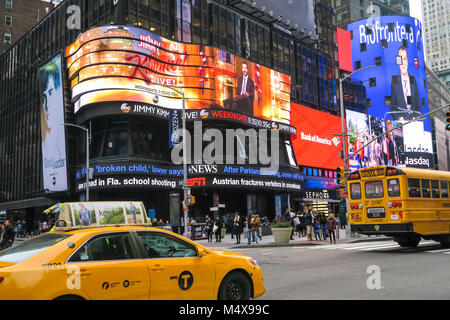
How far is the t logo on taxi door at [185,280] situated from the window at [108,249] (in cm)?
76

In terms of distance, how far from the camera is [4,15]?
72.8 m

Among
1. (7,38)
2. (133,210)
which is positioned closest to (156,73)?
(133,210)

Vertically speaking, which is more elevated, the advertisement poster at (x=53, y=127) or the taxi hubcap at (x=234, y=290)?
the advertisement poster at (x=53, y=127)

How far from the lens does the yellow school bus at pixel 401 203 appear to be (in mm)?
16438

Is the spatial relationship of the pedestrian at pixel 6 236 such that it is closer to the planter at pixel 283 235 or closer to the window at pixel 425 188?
the planter at pixel 283 235

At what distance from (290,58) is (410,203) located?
47.0 m

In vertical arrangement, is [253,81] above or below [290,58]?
below

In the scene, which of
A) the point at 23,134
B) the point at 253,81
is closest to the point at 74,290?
the point at 253,81

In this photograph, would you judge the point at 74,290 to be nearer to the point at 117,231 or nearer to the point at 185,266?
the point at 117,231

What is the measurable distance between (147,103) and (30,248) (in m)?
34.3

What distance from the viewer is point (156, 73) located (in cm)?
4053

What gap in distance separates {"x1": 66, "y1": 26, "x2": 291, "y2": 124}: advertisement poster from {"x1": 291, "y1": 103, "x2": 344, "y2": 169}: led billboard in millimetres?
10641

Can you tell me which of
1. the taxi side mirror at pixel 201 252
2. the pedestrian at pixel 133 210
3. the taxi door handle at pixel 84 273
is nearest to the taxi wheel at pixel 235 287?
the taxi side mirror at pixel 201 252

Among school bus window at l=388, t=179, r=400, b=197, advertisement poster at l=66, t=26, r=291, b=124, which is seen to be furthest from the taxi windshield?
advertisement poster at l=66, t=26, r=291, b=124
